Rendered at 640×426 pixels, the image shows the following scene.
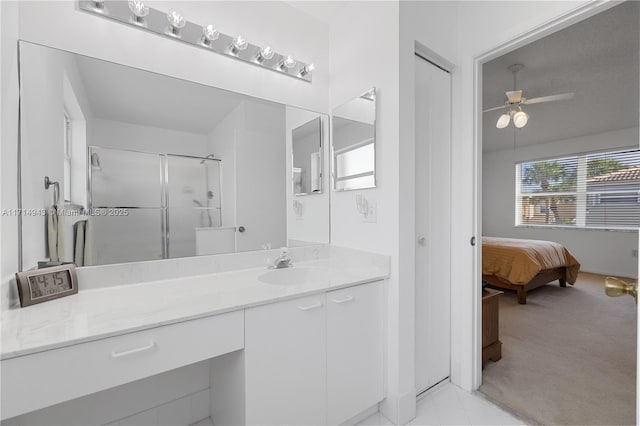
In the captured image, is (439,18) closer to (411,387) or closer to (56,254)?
(411,387)

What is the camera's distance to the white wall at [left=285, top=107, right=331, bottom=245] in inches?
77.7

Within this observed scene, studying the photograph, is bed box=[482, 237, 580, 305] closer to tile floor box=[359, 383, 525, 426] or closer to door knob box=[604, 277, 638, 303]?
tile floor box=[359, 383, 525, 426]

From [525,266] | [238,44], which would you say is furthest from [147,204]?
[525,266]

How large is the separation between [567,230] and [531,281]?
9.26 ft

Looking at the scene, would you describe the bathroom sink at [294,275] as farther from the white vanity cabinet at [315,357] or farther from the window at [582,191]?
the window at [582,191]

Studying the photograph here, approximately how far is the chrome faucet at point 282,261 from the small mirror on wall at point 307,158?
0.44 m

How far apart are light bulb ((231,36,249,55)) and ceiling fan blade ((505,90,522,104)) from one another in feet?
9.04

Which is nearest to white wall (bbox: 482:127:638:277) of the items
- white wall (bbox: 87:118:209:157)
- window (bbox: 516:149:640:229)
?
window (bbox: 516:149:640:229)

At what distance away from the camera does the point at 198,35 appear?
5.07 feet

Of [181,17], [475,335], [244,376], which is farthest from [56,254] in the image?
[475,335]

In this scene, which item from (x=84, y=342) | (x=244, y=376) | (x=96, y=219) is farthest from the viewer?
(x=96, y=219)

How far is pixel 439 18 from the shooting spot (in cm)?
176

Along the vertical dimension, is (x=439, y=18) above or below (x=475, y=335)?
above

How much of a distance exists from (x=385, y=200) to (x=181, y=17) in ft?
4.72
